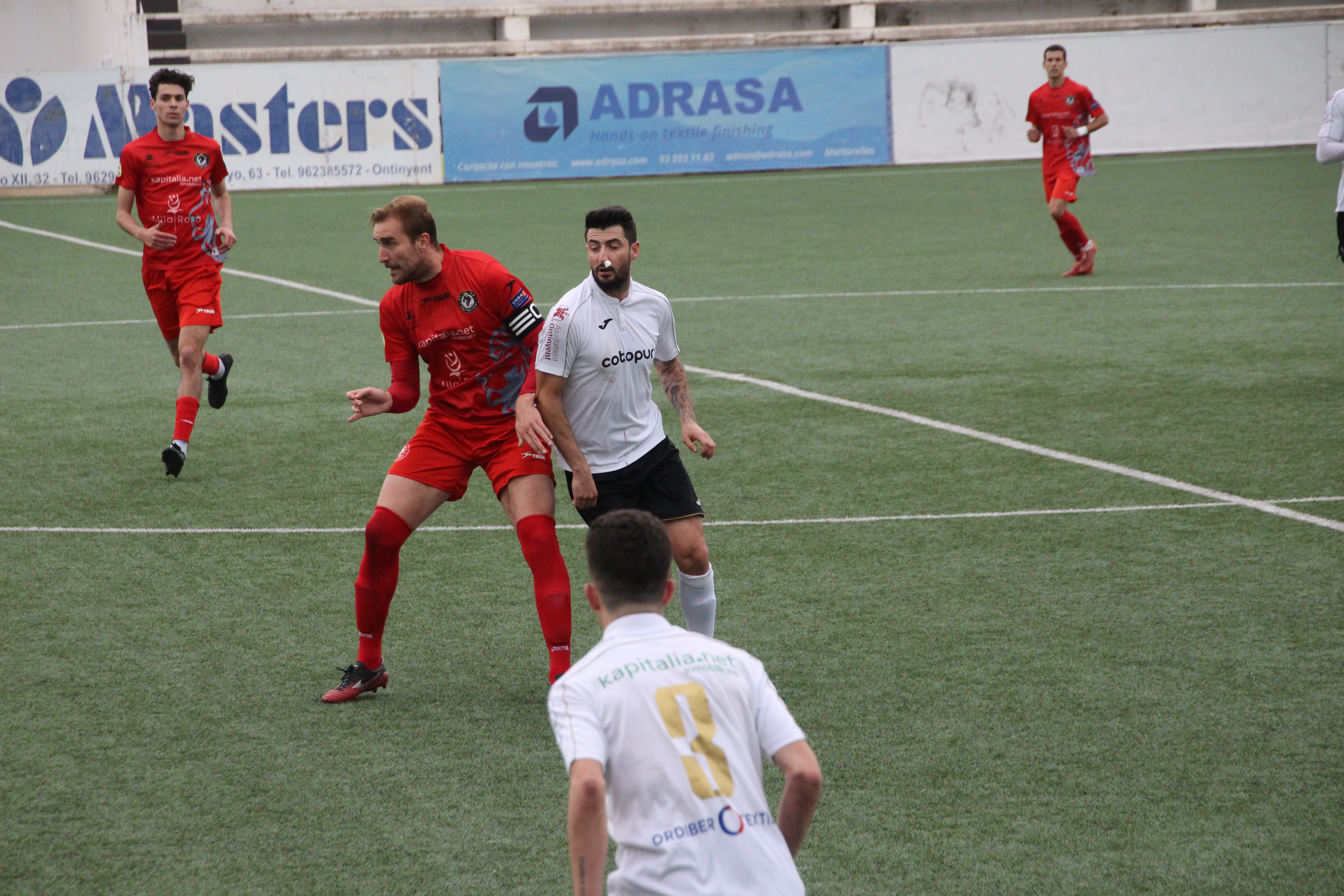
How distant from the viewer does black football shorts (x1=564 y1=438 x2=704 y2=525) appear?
16.8ft

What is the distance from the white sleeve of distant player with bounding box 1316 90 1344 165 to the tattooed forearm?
5388 millimetres

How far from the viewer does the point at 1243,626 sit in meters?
5.66

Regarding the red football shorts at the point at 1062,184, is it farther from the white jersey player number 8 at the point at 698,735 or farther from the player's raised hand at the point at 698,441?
the white jersey player number 8 at the point at 698,735

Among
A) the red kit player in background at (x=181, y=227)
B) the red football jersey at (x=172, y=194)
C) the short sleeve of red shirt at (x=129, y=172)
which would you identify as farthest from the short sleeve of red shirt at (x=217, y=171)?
the short sleeve of red shirt at (x=129, y=172)

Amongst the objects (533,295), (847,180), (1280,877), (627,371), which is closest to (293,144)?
(847,180)

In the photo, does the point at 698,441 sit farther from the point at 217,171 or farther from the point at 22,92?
the point at 22,92

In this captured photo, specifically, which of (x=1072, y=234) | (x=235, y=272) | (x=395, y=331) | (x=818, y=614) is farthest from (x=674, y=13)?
(x=395, y=331)

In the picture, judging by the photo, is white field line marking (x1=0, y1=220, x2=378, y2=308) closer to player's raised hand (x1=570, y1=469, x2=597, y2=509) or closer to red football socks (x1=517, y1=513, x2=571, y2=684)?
red football socks (x1=517, y1=513, x2=571, y2=684)

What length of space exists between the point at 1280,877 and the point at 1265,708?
3.97 ft

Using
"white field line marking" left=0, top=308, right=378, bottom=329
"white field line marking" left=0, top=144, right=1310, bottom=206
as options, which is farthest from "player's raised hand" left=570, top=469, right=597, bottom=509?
"white field line marking" left=0, top=144, right=1310, bottom=206

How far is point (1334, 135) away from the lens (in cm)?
888

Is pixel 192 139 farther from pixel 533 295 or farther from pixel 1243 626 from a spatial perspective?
pixel 1243 626

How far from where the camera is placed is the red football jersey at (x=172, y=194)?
9016mm

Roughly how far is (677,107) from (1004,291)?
15.5m
